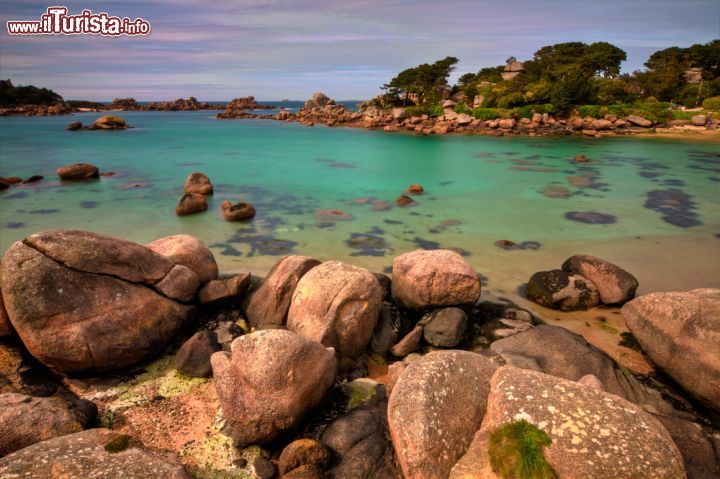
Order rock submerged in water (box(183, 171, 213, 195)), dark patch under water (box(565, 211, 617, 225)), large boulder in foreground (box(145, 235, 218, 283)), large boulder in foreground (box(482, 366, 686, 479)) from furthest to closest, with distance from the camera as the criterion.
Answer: rock submerged in water (box(183, 171, 213, 195))
dark patch under water (box(565, 211, 617, 225))
large boulder in foreground (box(145, 235, 218, 283))
large boulder in foreground (box(482, 366, 686, 479))

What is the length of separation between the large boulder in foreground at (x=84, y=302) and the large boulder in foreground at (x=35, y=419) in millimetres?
1453

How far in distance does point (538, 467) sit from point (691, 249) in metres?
16.5

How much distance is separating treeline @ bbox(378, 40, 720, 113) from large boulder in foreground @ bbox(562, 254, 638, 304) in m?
58.2

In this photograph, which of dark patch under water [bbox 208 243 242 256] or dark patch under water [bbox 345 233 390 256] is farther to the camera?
dark patch under water [bbox 345 233 390 256]

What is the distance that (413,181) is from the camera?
3203 cm

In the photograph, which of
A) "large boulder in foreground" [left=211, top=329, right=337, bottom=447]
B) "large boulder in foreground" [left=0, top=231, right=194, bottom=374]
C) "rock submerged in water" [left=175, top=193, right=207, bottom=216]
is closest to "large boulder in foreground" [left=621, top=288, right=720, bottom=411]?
"large boulder in foreground" [left=211, top=329, right=337, bottom=447]

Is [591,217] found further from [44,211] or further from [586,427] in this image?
[44,211]

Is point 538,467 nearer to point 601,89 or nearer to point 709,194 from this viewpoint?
point 709,194

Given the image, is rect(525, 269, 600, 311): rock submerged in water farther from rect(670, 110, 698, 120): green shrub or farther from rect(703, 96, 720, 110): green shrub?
rect(703, 96, 720, 110): green shrub

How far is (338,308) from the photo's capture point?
368 inches

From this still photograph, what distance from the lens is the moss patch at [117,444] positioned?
5926mm

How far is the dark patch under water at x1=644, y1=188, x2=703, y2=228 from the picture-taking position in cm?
2086

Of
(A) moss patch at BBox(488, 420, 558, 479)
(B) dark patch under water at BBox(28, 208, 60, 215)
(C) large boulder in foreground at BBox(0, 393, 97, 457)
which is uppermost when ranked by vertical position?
(B) dark patch under water at BBox(28, 208, 60, 215)

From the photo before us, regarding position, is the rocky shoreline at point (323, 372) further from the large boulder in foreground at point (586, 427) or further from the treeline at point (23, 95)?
the treeline at point (23, 95)
